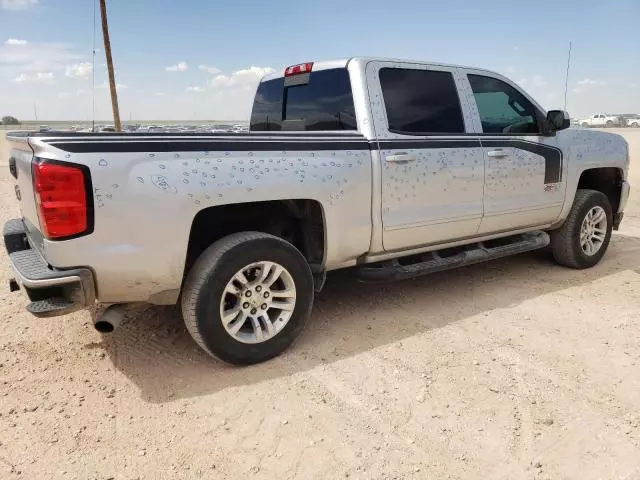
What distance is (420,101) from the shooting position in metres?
4.04

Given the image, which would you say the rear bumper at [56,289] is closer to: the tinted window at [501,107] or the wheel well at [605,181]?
the tinted window at [501,107]

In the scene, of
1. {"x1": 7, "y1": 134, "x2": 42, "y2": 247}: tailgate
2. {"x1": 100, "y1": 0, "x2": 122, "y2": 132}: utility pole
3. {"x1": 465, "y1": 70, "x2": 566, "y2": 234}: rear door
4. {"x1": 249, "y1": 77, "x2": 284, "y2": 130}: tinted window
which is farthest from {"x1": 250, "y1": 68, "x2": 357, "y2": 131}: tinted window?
{"x1": 100, "y1": 0, "x2": 122, "y2": 132}: utility pole

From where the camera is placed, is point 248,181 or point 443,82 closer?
point 248,181

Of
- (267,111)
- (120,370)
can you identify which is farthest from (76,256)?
(267,111)

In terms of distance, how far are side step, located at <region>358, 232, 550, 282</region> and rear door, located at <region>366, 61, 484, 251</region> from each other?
17cm

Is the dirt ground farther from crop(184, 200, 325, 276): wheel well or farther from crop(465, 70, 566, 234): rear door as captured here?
crop(465, 70, 566, 234): rear door

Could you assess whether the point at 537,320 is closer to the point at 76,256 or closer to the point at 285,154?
the point at 285,154

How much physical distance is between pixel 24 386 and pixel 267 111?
3.00 metres


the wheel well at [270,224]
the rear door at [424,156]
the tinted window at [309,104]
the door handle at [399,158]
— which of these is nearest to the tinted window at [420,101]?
the rear door at [424,156]

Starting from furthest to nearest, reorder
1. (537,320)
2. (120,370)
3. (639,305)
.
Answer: (639,305) → (537,320) → (120,370)

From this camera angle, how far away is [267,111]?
479cm

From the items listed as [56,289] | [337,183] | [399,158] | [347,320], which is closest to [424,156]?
[399,158]

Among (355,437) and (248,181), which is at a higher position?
(248,181)

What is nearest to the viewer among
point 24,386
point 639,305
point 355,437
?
point 355,437
